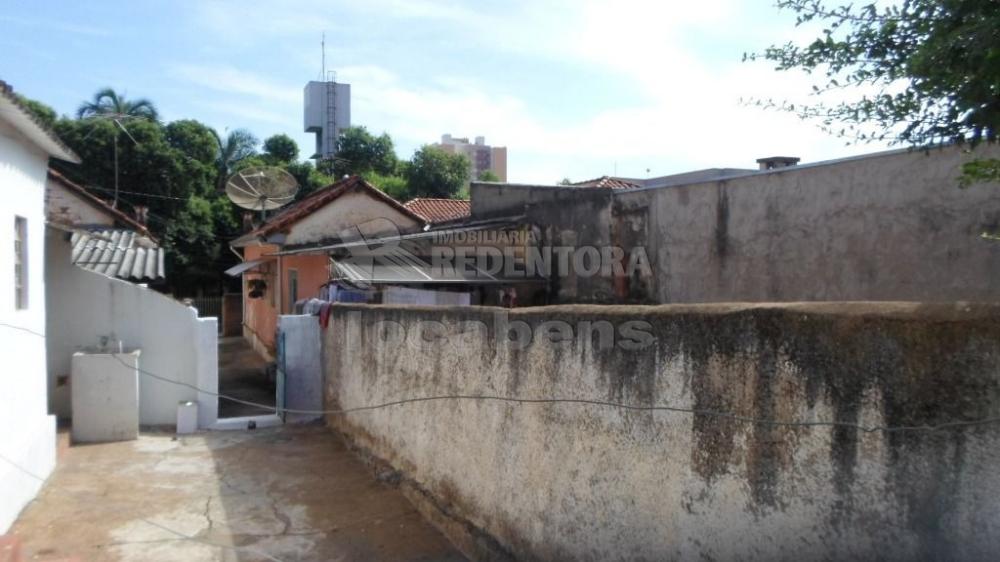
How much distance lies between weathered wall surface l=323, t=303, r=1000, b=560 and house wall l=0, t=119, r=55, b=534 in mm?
3962

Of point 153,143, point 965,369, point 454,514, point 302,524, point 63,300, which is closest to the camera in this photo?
point 965,369

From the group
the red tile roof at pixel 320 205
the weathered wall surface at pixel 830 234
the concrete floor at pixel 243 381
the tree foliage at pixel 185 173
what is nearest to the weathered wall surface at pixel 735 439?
the weathered wall surface at pixel 830 234

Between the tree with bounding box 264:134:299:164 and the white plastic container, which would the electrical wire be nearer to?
the white plastic container

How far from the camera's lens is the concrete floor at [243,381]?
40.6 ft

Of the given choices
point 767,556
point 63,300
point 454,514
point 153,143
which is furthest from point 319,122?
point 767,556

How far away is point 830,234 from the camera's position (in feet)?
27.2

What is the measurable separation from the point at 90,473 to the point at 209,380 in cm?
269

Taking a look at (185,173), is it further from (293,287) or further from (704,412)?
(704,412)

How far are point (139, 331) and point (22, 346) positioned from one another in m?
4.10

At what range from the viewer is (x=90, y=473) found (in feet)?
28.1

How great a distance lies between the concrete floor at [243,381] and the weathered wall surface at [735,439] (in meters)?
7.09

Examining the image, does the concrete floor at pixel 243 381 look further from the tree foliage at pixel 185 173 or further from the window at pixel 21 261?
the tree foliage at pixel 185 173

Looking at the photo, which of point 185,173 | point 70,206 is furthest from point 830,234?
point 185,173

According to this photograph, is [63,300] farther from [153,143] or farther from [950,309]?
[153,143]
